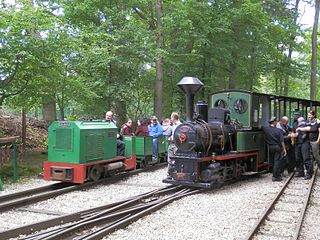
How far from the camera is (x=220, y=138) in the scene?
404 inches

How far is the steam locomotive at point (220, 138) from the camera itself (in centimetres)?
956

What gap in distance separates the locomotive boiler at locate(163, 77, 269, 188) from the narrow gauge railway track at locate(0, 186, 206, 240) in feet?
4.20

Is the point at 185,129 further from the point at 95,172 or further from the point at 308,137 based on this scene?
the point at 308,137

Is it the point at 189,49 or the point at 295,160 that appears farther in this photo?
the point at 189,49

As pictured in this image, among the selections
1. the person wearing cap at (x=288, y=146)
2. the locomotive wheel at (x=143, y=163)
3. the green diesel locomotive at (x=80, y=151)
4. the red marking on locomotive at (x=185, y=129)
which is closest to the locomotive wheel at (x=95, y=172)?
the green diesel locomotive at (x=80, y=151)

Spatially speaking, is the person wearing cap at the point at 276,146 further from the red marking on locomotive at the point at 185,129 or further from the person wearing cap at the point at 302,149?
the red marking on locomotive at the point at 185,129

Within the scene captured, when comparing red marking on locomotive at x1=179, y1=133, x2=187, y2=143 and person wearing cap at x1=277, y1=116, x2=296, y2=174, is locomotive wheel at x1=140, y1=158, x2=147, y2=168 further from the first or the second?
person wearing cap at x1=277, y1=116, x2=296, y2=174

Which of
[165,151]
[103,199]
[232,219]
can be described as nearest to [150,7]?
[165,151]

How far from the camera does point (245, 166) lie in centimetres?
1148

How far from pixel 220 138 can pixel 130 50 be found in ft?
22.5

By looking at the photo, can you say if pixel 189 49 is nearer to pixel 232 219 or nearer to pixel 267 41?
pixel 267 41

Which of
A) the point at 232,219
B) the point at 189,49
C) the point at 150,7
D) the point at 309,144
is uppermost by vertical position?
the point at 150,7

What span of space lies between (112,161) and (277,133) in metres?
4.78

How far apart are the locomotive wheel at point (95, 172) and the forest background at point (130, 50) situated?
2.91 metres
